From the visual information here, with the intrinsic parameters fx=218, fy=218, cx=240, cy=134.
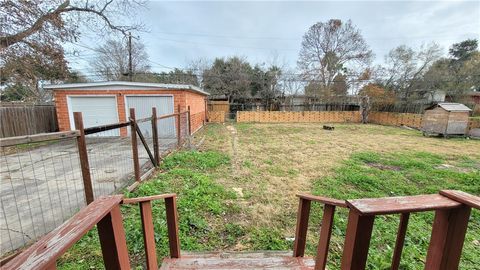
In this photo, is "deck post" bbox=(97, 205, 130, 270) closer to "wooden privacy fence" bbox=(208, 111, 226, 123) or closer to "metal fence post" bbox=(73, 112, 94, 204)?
"metal fence post" bbox=(73, 112, 94, 204)

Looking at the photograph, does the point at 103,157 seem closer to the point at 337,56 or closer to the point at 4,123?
the point at 4,123

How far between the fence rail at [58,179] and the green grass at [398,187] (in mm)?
3119

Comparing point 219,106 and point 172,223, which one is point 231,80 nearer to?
point 219,106

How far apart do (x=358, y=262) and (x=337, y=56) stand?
1069 inches

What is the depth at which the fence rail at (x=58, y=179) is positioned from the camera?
2.71 metres

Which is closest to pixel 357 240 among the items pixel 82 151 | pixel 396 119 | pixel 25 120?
pixel 82 151

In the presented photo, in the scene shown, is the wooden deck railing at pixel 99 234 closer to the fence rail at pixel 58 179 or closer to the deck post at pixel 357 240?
the deck post at pixel 357 240

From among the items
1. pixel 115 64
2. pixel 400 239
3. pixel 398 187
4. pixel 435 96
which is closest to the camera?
pixel 400 239

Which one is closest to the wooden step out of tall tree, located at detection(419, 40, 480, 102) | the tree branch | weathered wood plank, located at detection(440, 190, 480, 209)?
weathered wood plank, located at detection(440, 190, 480, 209)

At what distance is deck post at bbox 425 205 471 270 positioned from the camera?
3.19 feet

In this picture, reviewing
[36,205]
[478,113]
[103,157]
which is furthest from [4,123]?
[478,113]

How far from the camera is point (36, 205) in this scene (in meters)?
3.46

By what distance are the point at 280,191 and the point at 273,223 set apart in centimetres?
118

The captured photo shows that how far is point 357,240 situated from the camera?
3.10ft
